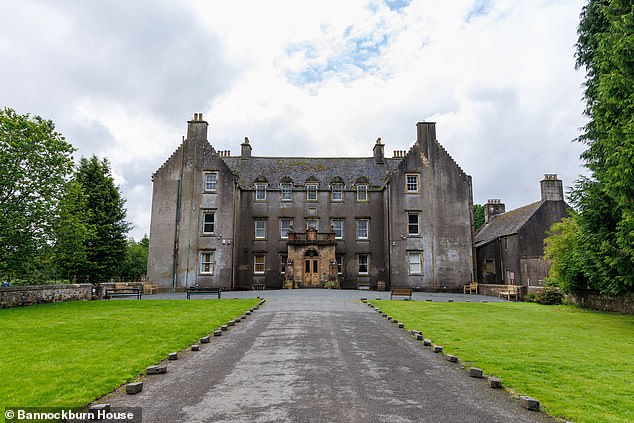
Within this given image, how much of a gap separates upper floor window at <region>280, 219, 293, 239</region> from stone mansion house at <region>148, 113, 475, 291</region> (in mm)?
100

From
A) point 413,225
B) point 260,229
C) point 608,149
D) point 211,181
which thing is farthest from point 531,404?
point 260,229

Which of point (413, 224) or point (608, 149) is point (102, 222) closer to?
point (413, 224)

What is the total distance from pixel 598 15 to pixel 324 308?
1806cm

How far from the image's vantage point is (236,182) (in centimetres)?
3975

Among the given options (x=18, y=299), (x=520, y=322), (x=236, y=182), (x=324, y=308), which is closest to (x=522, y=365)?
(x=520, y=322)

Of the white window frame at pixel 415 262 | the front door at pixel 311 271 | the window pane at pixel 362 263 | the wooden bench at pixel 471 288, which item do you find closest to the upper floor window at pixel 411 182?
the white window frame at pixel 415 262

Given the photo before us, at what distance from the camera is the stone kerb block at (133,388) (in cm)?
694

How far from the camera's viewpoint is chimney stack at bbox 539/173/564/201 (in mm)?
39375

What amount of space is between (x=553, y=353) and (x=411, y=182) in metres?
30.1

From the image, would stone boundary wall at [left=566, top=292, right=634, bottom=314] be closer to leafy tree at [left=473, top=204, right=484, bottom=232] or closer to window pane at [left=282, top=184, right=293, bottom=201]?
window pane at [left=282, top=184, right=293, bottom=201]

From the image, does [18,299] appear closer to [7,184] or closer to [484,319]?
[7,184]

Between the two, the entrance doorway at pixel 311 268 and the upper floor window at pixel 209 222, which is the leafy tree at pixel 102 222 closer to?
the upper floor window at pixel 209 222

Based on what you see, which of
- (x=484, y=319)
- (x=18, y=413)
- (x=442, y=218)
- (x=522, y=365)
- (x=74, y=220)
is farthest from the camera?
(x=442, y=218)

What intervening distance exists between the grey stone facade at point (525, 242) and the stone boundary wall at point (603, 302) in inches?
435
